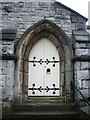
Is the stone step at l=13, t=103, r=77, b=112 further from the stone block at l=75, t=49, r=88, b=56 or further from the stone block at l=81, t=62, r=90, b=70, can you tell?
the stone block at l=75, t=49, r=88, b=56

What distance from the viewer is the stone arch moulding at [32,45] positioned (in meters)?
6.45

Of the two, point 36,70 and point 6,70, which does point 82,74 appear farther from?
point 6,70

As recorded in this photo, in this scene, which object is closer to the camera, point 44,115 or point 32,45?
point 44,115

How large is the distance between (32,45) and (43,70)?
35.7 inches

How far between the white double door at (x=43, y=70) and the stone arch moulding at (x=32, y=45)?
156 mm

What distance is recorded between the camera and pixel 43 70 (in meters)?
6.85

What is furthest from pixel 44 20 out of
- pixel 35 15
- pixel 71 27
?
pixel 71 27

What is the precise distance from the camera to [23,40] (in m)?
6.63

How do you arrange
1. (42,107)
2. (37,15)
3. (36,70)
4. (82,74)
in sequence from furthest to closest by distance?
(37,15) < (36,70) < (82,74) < (42,107)

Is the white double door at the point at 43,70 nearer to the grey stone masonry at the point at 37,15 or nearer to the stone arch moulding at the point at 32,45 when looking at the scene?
the stone arch moulding at the point at 32,45

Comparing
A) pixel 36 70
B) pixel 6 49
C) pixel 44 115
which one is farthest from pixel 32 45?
pixel 44 115

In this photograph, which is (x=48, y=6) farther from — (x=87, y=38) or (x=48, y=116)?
(x=48, y=116)

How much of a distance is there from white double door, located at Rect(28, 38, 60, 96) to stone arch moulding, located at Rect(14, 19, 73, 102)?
16 cm

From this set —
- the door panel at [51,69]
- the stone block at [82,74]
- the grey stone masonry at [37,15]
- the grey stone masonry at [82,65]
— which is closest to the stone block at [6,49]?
the grey stone masonry at [37,15]
